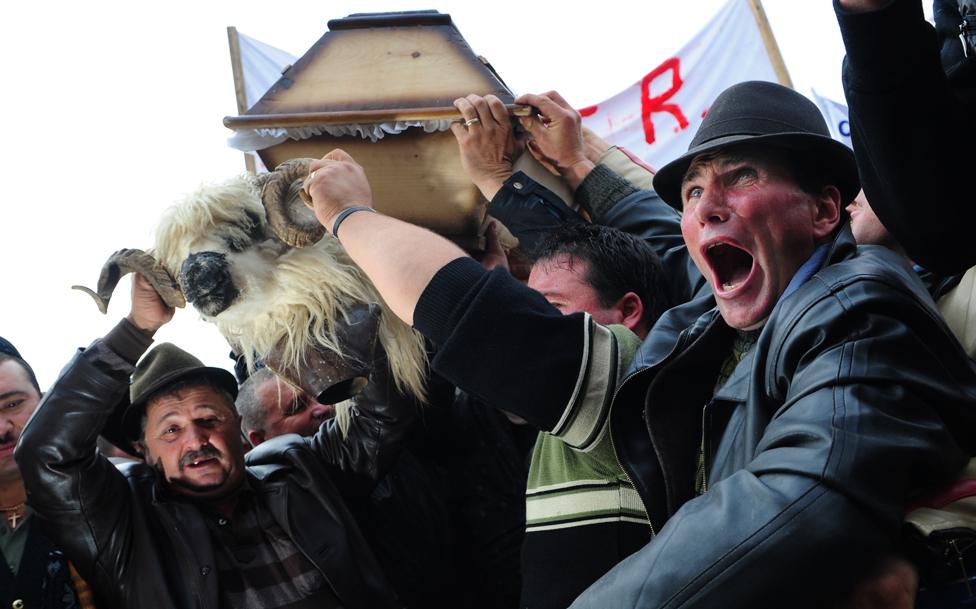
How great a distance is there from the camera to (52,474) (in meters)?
3.12

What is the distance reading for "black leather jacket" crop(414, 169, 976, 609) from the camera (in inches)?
54.1

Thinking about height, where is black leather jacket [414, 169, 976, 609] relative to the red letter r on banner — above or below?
above

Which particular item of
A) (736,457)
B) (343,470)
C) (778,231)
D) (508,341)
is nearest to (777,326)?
(736,457)

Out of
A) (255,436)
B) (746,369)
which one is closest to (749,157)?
(746,369)

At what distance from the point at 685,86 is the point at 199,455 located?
4075mm

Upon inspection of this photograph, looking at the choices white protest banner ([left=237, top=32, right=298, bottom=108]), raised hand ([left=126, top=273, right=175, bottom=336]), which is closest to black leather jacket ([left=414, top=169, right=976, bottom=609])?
raised hand ([left=126, top=273, right=175, bottom=336])

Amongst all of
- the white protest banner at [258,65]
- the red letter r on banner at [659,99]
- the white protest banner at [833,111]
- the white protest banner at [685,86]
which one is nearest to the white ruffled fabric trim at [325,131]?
the white protest banner at [258,65]

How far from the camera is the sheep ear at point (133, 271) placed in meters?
2.90

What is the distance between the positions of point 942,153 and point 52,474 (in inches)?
105

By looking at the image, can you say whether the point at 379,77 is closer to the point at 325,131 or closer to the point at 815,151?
the point at 325,131

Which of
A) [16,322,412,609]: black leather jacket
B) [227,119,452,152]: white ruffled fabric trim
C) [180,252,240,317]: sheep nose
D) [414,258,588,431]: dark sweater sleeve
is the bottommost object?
[16,322,412,609]: black leather jacket

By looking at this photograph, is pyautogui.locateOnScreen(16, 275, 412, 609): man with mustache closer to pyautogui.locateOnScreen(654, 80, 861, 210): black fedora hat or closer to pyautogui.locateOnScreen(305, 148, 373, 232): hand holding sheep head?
pyautogui.locateOnScreen(305, 148, 373, 232): hand holding sheep head

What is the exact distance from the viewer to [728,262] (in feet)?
6.82

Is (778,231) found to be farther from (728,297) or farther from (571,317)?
(571,317)
